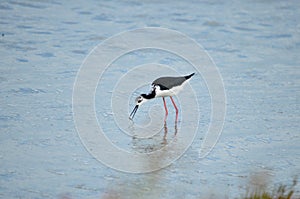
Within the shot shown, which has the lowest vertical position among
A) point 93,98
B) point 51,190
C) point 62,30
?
point 51,190

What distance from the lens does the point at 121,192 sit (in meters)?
6.46

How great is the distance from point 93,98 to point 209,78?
195 cm

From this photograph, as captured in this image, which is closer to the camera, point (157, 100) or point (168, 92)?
point (168, 92)

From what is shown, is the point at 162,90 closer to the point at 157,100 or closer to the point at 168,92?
the point at 168,92

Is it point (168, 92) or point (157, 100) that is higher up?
point (168, 92)

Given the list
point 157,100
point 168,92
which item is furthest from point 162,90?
point 157,100

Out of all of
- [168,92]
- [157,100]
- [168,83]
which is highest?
[168,83]

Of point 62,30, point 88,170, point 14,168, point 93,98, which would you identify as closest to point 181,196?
point 88,170

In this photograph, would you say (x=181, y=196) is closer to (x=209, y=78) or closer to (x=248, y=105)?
(x=248, y=105)

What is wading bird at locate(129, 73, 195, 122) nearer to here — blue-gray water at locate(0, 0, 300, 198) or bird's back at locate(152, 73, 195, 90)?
bird's back at locate(152, 73, 195, 90)

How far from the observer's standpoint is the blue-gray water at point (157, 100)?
6809 millimetres

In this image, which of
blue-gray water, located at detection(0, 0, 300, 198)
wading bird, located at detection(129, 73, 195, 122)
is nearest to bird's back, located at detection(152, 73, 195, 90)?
wading bird, located at detection(129, 73, 195, 122)

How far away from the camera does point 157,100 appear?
9844mm

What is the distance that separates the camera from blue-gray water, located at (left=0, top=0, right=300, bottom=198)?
22.3ft
